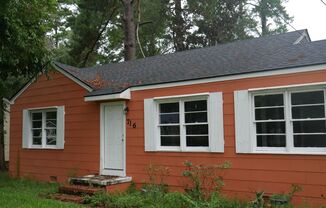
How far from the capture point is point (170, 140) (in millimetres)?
9891

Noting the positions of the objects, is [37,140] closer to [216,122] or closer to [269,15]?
[216,122]

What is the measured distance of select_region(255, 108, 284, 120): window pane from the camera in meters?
8.05

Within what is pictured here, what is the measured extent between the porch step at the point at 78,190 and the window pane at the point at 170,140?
1.98m

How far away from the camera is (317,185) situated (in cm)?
741

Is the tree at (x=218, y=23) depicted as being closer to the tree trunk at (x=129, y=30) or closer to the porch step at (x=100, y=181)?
the tree trunk at (x=129, y=30)

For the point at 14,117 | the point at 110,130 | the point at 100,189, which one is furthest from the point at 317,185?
the point at 14,117

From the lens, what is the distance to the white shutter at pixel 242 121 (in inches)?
329

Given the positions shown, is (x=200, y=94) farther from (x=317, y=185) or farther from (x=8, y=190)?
(x=8, y=190)

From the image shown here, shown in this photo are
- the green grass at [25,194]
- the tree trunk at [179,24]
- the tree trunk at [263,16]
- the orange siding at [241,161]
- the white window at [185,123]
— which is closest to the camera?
the orange siding at [241,161]

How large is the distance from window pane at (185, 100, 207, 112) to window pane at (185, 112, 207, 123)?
0.13 m

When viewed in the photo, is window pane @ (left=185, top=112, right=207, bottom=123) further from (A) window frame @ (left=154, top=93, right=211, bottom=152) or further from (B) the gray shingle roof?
(B) the gray shingle roof

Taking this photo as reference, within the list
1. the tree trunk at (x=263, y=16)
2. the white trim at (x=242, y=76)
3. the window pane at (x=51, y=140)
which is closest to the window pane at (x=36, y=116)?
the window pane at (x=51, y=140)

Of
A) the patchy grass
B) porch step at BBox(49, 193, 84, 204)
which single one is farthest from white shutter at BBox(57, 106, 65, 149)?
the patchy grass

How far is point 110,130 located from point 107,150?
24.0 inches
